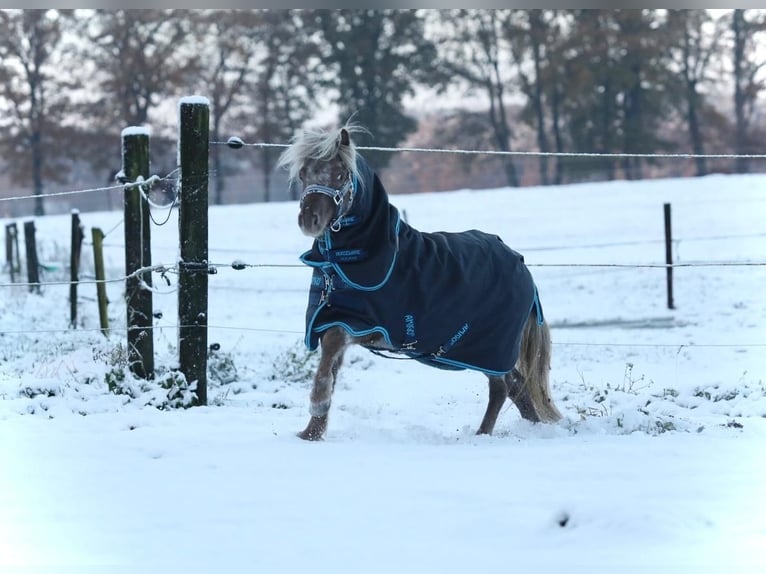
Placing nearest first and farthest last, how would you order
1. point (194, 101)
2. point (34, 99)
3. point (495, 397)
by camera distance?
point (495, 397), point (194, 101), point (34, 99)

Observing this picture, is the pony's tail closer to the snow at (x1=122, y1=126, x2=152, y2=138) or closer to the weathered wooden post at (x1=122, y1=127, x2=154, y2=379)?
the weathered wooden post at (x1=122, y1=127, x2=154, y2=379)

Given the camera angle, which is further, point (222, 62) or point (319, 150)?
point (222, 62)

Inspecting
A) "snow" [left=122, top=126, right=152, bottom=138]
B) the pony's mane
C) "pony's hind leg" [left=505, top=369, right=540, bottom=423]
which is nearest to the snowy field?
"pony's hind leg" [left=505, top=369, right=540, bottom=423]

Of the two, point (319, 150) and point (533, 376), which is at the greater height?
point (319, 150)

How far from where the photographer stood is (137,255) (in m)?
6.67

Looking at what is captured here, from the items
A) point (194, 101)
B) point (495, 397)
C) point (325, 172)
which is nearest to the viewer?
point (325, 172)

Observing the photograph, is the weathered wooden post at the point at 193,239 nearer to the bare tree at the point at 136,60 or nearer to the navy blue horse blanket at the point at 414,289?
the navy blue horse blanket at the point at 414,289

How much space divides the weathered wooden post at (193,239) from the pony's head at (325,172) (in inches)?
49.8

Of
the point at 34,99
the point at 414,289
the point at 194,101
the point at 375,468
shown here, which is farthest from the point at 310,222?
the point at 34,99

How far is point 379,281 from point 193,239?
5.58 ft

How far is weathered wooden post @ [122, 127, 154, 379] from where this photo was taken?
20.6 ft

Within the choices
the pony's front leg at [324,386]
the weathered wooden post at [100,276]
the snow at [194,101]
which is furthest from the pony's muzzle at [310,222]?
Answer: the weathered wooden post at [100,276]

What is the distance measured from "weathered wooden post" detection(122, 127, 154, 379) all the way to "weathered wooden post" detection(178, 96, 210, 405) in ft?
1.77

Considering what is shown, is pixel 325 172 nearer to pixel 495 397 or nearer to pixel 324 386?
pixel 324 386
